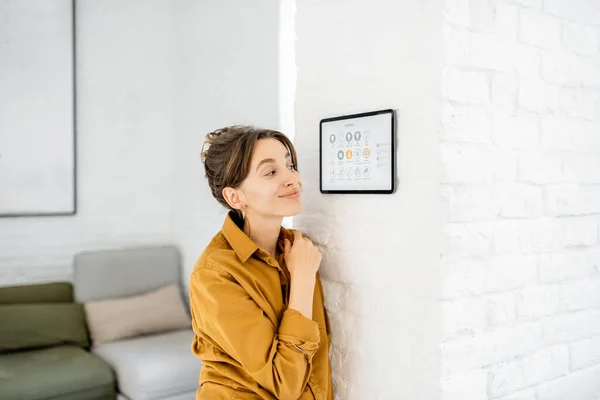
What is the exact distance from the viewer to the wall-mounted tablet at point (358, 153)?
1.22 metres

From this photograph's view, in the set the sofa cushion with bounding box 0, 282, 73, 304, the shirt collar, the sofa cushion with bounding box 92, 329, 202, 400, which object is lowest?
the sofa cushion with bounding box 92, 329, 202, 400

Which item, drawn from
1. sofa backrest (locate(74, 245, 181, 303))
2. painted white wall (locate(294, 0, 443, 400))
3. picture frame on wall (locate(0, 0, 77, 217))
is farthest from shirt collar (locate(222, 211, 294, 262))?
picture frame on wall (locate(0, 0, 77, 217))

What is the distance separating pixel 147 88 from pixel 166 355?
1.69 metres

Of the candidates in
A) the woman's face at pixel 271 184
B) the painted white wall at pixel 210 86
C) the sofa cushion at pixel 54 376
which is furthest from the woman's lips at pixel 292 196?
the sofa cushion at pixel 54 376

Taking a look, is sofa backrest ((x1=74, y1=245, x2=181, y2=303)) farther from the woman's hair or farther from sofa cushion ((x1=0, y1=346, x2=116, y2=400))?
the woman's hair

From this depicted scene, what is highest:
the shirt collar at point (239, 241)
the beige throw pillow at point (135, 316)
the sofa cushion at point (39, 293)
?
the shirt collar at point (239, 241)

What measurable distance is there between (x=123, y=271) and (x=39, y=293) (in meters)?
0.44

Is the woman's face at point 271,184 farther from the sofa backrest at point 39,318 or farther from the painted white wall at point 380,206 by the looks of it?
the sofa backrest at point 39,318

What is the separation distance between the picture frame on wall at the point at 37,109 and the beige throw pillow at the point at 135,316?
0.63 meters

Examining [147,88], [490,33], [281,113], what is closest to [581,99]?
[490,33]

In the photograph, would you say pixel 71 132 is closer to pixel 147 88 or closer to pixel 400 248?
pixel 147 88

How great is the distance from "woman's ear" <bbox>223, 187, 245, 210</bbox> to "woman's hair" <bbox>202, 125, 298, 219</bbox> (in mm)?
14

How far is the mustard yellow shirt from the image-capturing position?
120 cm

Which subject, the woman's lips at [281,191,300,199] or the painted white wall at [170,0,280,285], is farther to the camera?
the painted white wall at [170,0,280,285]
